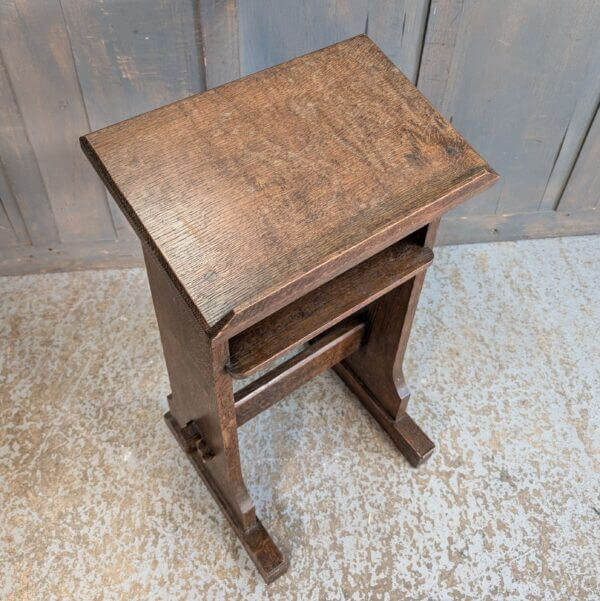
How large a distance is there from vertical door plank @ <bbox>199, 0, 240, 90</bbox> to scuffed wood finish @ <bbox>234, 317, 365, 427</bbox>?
2.41ft

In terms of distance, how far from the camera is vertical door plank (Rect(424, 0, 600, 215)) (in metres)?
1.88

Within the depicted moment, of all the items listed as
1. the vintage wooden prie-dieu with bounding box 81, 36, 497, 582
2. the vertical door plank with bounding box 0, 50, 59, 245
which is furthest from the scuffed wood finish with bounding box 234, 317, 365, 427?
the vertical door plank with bounding box 0, 50, 59, 245

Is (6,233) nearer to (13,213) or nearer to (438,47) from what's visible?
(13,213)

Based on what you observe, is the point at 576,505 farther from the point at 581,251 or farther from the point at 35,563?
the point at 35,563

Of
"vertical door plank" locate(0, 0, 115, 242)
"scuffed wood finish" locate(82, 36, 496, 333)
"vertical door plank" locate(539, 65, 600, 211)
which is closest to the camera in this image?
"scuffed wood finish" locate(82, 36, 496, 333)

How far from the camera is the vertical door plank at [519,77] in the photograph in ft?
6.18

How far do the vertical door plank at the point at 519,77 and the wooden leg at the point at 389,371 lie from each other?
684 mm

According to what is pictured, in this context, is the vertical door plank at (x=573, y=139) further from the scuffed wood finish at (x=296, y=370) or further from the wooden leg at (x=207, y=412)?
the wooden leg at (x=207, y=412)

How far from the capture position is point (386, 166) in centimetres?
130

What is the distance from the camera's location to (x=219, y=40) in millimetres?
1783

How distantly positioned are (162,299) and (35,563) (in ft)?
2.69

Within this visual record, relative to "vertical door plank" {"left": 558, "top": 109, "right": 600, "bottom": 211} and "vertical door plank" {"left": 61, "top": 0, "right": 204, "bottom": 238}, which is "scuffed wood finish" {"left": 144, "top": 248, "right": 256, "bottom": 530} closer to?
"vertical door plank" {"left": 61, "top": 0, "right": 204, "bottom": 238}

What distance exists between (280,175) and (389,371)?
0.84 metres

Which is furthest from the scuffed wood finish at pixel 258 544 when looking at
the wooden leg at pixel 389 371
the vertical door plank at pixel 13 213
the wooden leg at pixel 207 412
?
the vertical door plank at pixel 13 213
